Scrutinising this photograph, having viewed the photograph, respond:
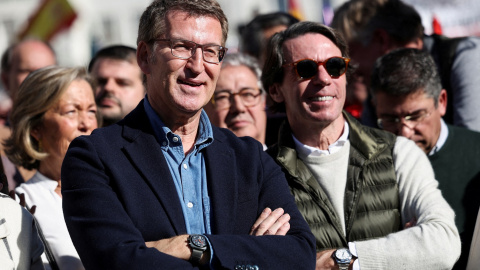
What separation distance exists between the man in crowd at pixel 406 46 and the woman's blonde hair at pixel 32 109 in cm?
222

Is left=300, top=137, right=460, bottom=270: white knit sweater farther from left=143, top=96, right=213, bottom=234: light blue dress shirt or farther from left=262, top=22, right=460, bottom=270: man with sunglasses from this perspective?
left=143, top=96, right=213, bottom=234: light blue dress shirt

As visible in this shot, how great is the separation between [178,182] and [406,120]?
2.07 metres

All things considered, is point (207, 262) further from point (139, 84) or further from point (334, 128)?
point (139, 84)

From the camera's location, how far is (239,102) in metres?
5.59

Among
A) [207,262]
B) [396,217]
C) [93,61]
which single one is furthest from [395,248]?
[93,61]

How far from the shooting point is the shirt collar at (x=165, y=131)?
3.61 m

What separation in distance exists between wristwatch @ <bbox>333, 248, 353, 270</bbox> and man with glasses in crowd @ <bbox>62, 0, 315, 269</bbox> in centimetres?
38

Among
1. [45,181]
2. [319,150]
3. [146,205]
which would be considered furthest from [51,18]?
[146,205]

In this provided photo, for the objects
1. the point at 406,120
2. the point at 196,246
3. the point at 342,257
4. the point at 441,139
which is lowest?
the point at 342,257

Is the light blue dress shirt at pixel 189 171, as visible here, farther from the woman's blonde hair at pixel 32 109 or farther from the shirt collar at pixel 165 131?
the woman's blonde hair at pixel 32 109

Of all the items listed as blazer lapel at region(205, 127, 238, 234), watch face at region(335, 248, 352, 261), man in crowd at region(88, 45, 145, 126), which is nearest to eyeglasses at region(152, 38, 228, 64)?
blazer lapel at region(205, 127, 238, 234)

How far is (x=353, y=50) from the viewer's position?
21.2 ft

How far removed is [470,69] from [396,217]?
1.82 m

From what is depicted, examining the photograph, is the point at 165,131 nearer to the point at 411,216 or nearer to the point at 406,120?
the point at 411,216
